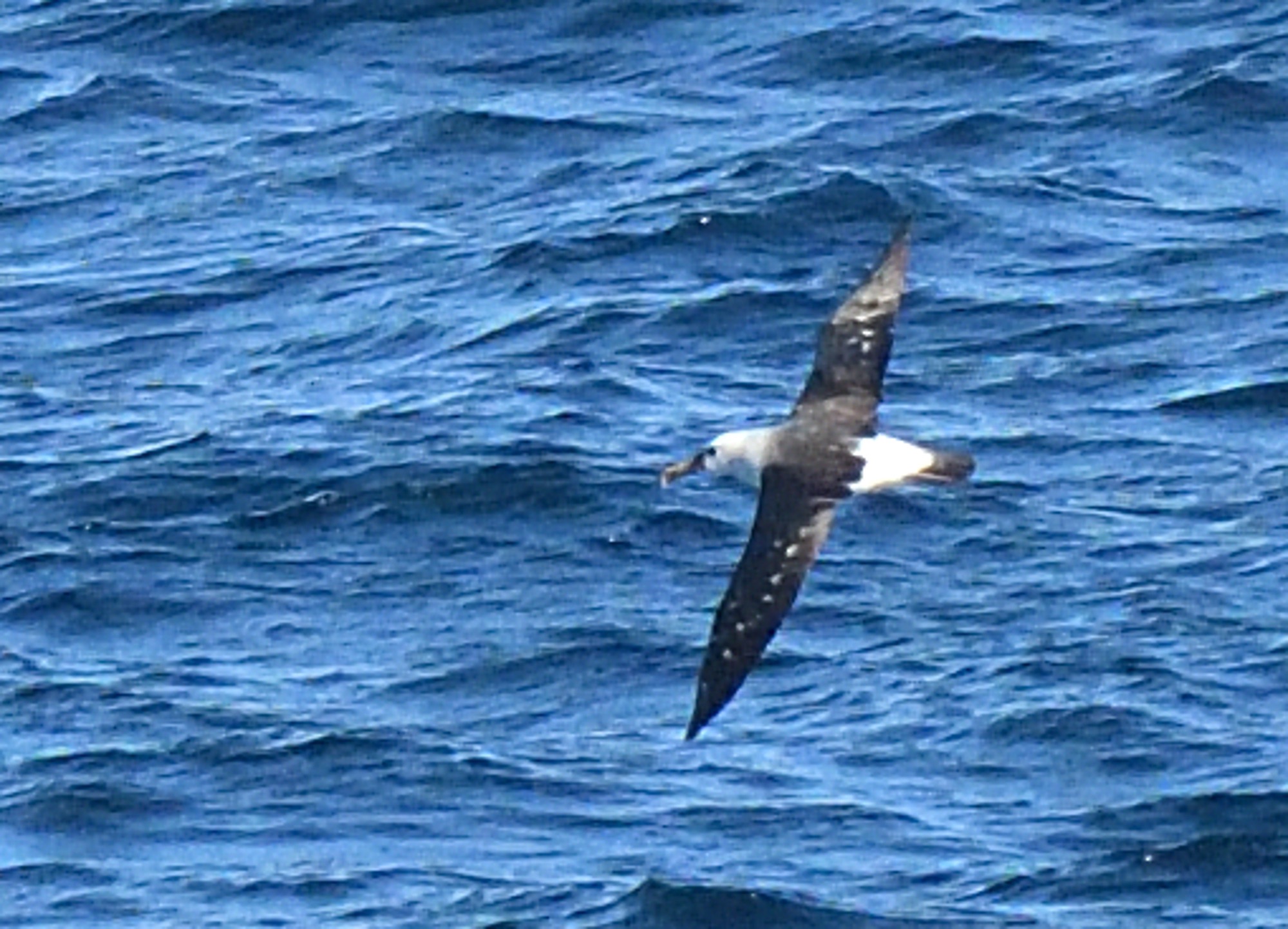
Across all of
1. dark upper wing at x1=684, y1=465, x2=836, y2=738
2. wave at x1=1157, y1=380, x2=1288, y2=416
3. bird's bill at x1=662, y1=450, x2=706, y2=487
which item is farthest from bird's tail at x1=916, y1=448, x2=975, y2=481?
wave at x1=1157, y1=380, x2=1288, y2=416

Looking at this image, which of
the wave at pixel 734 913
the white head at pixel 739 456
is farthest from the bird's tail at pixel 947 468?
the wave at pixel 734 913

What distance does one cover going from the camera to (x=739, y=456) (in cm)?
1477

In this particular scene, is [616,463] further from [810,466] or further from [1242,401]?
[810,466]

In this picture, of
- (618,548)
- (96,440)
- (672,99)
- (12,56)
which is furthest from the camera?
(12,56)

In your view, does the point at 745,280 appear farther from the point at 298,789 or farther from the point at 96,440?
the point at 298,789

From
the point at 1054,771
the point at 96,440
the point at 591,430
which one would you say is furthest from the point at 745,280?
the point at 1054,771

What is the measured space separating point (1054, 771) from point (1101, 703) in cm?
47

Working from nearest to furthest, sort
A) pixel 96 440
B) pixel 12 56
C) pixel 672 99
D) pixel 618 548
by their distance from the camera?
pixel 618 548
pixel 96 440
pixel 672 99
pixel 12 56

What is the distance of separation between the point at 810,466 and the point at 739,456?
447mm

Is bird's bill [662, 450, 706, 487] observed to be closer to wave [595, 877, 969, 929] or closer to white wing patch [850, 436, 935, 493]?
white wing patch [850, 436, 935, 493]

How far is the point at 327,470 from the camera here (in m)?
19.2

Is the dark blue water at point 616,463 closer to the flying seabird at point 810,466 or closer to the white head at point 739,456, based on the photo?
the white head at point 739,456

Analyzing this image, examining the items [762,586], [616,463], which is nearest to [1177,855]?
[762,586]

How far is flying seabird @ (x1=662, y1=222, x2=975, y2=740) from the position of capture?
1356 centimetres
